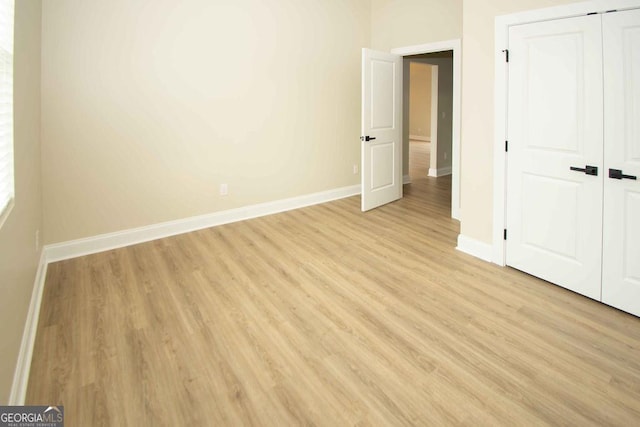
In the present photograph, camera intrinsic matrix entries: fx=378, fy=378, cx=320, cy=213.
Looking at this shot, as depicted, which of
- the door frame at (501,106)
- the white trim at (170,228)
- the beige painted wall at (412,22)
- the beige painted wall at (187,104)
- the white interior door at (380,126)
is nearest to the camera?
the door frame at (501,106)

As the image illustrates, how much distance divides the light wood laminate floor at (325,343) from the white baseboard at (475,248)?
0.33 ft

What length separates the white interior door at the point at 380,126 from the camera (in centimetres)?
480

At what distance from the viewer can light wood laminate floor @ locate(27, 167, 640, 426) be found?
5.88ft

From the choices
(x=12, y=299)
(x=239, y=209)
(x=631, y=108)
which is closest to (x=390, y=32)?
(x=239, y=209)

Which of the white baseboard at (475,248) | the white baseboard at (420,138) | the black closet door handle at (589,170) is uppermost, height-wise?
the white baseboard at (420,138)

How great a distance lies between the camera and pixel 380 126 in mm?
5055

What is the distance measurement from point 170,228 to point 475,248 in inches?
129

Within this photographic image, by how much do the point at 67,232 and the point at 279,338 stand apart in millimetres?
2741

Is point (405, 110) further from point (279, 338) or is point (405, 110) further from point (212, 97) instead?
point (279, 338)

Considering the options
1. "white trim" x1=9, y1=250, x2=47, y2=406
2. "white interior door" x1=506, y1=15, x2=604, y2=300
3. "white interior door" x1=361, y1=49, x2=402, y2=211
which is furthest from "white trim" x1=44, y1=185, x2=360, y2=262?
"white interior door" x1=506, y1=15, x2=604, y2=300

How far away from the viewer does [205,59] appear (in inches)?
169

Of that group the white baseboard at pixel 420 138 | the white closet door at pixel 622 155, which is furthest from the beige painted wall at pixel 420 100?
the white closet door at pixel 622 155

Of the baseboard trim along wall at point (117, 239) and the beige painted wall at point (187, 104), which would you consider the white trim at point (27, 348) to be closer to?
the baseboard trim along wall at point (117, 239)

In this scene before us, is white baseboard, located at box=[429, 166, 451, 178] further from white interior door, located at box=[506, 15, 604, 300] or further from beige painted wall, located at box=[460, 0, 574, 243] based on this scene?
white interior door, located at box=[506, 15, 604, 300]
